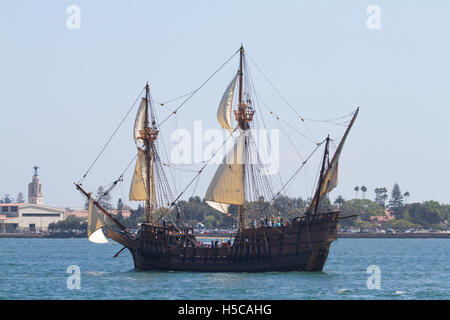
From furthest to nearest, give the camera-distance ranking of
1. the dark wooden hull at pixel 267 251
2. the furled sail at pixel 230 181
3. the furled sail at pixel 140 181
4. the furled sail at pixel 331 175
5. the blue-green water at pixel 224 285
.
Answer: the furled sail at pixel 140 181, the furled sail at pixel 230 181, the furled sail at pixel 331 175, the dark wooden hull at pixel 267 251, the blue-green water at pixel 224 285

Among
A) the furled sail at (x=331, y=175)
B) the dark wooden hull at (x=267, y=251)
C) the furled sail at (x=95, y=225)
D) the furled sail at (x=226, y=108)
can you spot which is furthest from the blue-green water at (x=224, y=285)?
the furled sail at (x=226, y=108)

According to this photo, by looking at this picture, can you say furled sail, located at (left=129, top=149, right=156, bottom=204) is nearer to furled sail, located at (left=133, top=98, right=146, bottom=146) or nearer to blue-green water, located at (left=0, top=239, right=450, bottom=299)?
furled sail, located at (left=133, top=98, right=146, bottom=146)

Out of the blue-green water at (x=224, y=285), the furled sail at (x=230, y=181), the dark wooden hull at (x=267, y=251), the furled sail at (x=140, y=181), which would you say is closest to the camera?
the blue-green water at (x=224, y=285)

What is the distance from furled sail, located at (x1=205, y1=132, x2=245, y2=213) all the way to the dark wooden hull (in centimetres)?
314

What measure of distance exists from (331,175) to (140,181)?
1617 cm

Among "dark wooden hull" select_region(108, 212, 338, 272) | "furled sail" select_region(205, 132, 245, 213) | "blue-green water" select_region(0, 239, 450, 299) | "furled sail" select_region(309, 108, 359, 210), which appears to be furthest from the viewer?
"furled sail" select_region(205, 132, 245, 213)

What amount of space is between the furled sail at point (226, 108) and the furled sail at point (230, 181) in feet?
5.16

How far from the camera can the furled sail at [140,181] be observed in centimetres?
7212

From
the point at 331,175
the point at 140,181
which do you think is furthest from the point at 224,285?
the point at 140,181

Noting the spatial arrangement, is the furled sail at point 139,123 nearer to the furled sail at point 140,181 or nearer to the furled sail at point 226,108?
the furled sail at point 140,181

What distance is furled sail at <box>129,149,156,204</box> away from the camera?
72.1 metres

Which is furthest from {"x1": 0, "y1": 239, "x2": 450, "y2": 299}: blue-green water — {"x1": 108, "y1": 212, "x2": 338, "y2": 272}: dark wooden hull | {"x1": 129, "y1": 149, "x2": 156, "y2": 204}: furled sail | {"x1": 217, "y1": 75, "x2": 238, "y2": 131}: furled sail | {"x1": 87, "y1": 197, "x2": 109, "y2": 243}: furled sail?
{"x1": 217, "y1": 75, "x2": 238, "y2": 131}: furled sail

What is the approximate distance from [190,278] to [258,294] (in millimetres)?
10766
